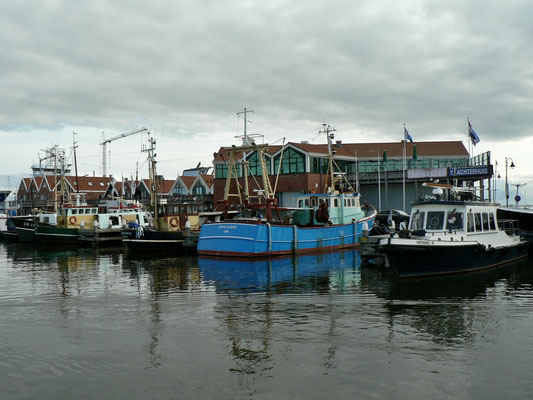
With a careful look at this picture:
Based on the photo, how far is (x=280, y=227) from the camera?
93.0 feet

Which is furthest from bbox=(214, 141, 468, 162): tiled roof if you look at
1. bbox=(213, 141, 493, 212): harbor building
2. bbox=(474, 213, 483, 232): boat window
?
bbox=(474, 213, 483, 232): boat window

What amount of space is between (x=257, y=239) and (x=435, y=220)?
10421mm

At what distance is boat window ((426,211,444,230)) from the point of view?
20.0 meters

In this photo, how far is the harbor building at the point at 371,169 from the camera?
51094mm

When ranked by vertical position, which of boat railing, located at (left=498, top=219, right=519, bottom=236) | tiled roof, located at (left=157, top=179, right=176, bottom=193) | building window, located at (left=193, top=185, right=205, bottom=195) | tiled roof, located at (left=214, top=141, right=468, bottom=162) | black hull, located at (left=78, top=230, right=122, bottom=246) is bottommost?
black hull, located at (left=78, top=230, right=122, bottom=246)

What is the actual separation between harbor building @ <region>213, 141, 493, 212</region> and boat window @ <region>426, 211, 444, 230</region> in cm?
2918

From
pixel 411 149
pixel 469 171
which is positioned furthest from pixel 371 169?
pixel 469 171

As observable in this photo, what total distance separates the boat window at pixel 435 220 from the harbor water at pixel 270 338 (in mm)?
2286

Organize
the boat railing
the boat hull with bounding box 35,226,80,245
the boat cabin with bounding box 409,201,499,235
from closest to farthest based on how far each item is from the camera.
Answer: the boat cabin with bounding box 409,201,499,235, the boat railing, the boat hull with bounding box 35,226,80,245

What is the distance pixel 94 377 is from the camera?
8.82 meters

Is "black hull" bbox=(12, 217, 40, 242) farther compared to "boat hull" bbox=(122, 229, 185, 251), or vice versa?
"black hull" bbox=(12, 217, 40, 242)

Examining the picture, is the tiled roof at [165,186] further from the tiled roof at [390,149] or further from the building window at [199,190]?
the tiled roof at [390,149]

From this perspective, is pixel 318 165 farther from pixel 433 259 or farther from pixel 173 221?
pixel 433 259

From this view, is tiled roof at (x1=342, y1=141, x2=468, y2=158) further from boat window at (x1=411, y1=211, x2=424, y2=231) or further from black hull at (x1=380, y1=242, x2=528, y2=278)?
black hull at (x1=380, y1=242, x2=528, y2=278)
